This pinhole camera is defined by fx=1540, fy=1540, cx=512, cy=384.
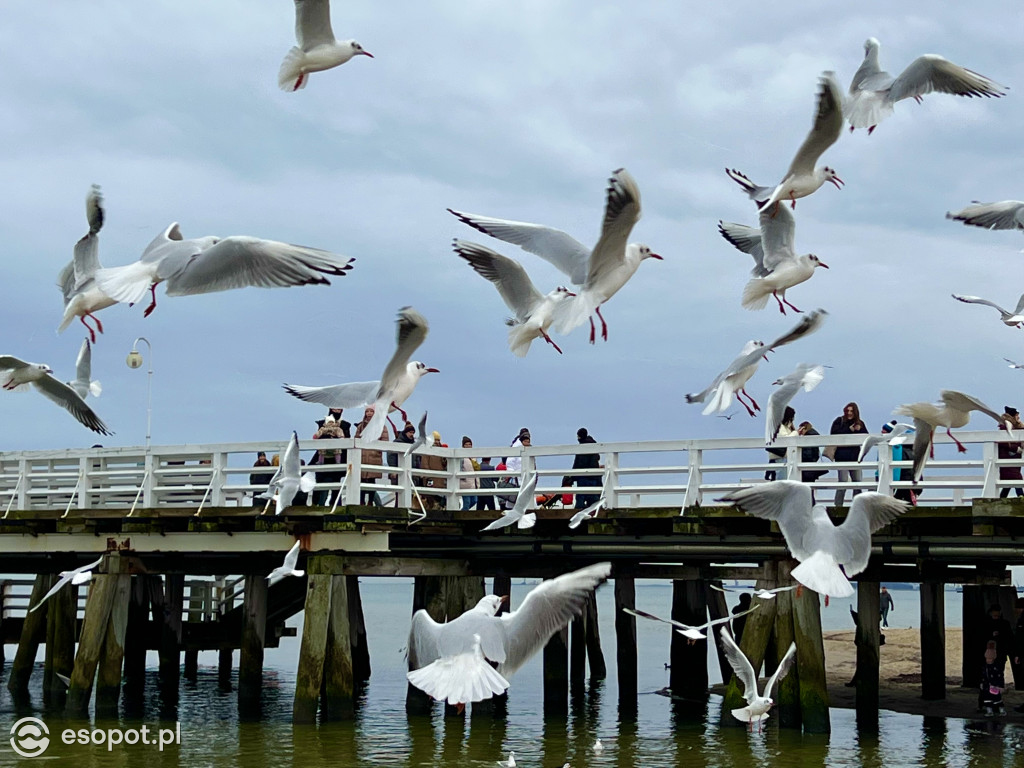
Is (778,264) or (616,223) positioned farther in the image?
(778,264)

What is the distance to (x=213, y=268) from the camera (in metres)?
11.2

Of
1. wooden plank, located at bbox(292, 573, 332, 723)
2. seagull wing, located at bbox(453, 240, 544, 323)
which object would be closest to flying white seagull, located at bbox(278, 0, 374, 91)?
seagull wing, located at bbox(453, 240, 544, 323)

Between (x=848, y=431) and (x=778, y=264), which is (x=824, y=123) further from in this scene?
(x=848, y=431)

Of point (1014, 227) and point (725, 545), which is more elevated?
point (1014, 227)

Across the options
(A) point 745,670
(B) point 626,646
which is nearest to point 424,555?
(B) point 626,646

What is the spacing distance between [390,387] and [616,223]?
3.63 metres

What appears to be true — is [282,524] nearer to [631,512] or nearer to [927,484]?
[631,512]

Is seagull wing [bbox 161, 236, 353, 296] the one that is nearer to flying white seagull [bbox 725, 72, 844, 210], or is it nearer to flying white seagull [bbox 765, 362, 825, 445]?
flying white seagull [bbox 725, 72, 844, 210]

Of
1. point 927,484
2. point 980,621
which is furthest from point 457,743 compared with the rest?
point 980,621

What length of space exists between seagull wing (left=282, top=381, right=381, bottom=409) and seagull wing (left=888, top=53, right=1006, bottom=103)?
571cm

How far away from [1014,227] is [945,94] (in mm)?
1459

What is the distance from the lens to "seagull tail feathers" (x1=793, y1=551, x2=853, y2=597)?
10987 millimetres

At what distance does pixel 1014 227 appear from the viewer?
1454cm

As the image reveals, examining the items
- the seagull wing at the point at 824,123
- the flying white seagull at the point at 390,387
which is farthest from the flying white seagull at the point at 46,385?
the seagull wing at the point at 824,123
